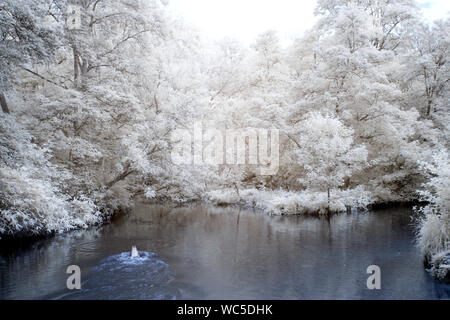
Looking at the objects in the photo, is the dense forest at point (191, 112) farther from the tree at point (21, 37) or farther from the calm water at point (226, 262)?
the calm water at point (226, 262)

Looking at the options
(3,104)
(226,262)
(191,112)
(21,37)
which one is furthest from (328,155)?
(3,104)

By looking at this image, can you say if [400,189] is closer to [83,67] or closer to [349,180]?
[349,180]

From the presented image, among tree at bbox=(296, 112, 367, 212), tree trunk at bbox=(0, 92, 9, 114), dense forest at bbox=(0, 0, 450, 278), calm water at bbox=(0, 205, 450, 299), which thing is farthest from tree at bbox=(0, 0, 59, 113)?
tree at bbox=(296, 112, 367, 212)

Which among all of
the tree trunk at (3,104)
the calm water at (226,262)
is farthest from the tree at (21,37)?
the calm water at (226,262)

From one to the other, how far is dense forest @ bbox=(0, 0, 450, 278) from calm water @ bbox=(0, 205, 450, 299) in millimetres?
1105

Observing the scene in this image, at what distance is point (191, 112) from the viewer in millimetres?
15062

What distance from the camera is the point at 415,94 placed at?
70.2 ft

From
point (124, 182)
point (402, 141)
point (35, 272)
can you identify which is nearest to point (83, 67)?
point (124, 182)

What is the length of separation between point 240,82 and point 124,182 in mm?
13840

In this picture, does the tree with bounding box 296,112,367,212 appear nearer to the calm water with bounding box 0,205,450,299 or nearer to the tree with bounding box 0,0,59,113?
the calm water with bounding box 0,205,450,299

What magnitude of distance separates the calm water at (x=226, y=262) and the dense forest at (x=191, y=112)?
1.10 metres

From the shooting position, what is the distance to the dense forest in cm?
984

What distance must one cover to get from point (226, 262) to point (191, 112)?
817 centimetres

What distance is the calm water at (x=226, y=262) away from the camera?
6.77m
